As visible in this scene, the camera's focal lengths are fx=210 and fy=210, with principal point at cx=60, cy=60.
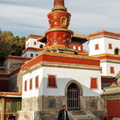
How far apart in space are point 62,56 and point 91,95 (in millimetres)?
5092

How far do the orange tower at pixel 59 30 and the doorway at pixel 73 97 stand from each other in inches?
186

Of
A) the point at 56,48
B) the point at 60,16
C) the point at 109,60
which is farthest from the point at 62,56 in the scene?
the point at 109,60

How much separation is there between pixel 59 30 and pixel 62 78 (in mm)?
6515

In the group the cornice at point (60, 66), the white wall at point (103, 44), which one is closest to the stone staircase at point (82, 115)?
the cornice at point (60, 66)

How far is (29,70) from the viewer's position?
2339 cm

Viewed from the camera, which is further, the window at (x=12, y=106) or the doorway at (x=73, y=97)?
the window at (x=12, y=106)

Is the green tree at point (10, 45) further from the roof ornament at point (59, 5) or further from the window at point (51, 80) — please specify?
the window at point (51, 80)

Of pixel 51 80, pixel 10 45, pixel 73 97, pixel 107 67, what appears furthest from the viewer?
pixel 10 45

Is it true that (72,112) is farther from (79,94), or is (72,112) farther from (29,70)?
(29,70)

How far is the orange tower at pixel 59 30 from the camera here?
80.5ft

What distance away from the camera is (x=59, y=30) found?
24.5 metres

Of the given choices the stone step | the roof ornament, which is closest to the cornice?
the stone step

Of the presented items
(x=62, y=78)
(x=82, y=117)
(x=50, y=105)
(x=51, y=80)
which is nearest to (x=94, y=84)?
(x=62, y=78)

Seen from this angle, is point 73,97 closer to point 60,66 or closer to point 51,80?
point 51,80
